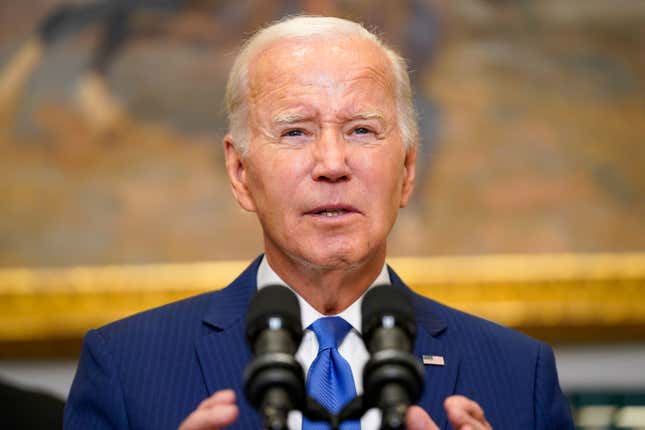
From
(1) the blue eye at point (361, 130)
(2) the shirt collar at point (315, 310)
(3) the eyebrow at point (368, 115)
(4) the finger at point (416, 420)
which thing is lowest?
(4) the finger at point (416, 420)

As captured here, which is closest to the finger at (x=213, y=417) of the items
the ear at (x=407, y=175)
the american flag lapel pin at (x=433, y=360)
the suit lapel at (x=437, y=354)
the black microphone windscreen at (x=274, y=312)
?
the black microphone windscreen at (x=274, y=312)

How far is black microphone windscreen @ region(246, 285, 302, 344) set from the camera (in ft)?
6.41

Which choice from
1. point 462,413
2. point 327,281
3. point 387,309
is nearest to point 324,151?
point 327,281

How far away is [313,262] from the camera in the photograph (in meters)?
2.71

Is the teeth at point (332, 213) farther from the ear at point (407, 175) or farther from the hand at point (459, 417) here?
the hand at point (459, 417)

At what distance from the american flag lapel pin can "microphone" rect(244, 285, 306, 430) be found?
93 cm


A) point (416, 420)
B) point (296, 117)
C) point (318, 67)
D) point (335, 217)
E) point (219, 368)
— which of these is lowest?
point (416, 420)

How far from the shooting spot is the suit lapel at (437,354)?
2.75m

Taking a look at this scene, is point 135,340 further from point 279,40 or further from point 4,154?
point 4,154

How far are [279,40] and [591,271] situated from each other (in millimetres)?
2790

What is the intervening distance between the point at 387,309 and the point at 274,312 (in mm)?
206

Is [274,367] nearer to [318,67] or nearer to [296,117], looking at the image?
[296,117]

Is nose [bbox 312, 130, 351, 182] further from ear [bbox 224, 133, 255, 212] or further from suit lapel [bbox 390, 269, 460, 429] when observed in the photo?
suit lapel [bbox 390, 269, 460, 429]

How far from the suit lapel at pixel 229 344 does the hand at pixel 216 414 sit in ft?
2.13
